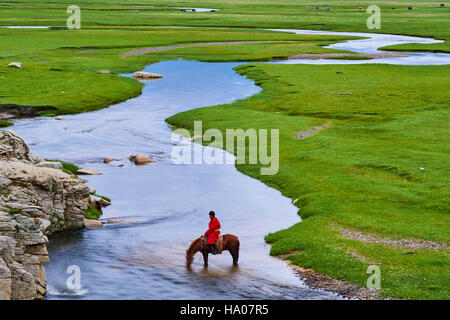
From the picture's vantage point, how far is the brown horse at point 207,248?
33781 mm

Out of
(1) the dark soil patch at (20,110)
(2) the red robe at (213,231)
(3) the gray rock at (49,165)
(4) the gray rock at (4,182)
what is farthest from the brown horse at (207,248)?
(1) the dark soil patch at (20,110)

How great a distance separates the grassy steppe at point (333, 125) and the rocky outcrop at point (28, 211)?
12.5 m

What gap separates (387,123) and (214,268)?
136ft

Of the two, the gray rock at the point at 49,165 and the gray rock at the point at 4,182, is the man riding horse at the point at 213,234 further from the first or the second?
the gray rock at the point at 49,165

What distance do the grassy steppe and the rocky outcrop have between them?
40.9 ft

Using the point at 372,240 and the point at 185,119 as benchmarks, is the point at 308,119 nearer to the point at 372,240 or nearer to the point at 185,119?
the point at 185,119

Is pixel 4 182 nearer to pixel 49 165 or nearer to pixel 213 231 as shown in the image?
pixel 49 165

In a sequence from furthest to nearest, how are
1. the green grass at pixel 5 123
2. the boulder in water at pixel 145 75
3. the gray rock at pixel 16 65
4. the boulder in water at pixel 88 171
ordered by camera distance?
the boulder in water at pixel 145 75 < the gray rock at pixel 16 65 < the green grass at pixel 5 123 < the boulder in water at pixel 88 171

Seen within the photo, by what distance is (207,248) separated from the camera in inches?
1326

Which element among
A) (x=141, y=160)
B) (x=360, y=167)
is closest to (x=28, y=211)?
(x=141, y=160)

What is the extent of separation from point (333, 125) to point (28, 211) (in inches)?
1713

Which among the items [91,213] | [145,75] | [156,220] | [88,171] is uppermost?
[145,75]

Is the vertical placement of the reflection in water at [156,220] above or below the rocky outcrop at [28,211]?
below
